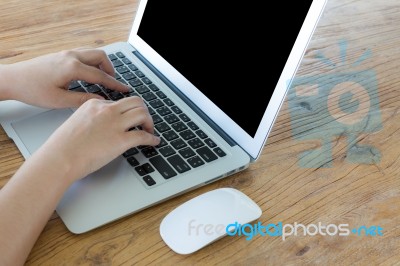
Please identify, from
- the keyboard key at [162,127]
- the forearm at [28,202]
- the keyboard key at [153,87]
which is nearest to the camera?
the forearm at [28,202]

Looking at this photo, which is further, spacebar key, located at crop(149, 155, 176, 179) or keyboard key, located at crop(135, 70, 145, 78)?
keyboard key, located at crop(135, 70, 145, 78)

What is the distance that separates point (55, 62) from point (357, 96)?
0.56 metres

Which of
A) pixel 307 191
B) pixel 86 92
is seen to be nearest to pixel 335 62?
pixel 307 191

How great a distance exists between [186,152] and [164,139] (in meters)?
0.05

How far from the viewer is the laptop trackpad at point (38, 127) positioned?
2.82 feet

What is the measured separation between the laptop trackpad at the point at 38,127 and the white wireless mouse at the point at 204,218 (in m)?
0.26

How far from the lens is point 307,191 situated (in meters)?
0.82

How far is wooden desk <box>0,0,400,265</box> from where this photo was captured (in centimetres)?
71

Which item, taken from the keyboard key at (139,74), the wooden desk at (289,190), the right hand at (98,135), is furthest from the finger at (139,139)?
the keyboard key at (139,74)

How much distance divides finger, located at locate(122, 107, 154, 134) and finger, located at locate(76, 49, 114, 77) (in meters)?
0.18

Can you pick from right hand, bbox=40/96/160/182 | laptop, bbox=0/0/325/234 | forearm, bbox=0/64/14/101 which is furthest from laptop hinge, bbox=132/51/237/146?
forearm, bbox=0/64/14/101

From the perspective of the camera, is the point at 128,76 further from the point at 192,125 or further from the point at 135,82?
the point at 192,125

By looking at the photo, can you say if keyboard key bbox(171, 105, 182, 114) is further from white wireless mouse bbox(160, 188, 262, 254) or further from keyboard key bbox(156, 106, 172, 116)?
white wireless mouse bbox(160, 188, 262, 254)

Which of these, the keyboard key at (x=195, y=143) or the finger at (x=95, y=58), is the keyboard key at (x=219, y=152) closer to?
the keyboard key at (x=195, y=143)
